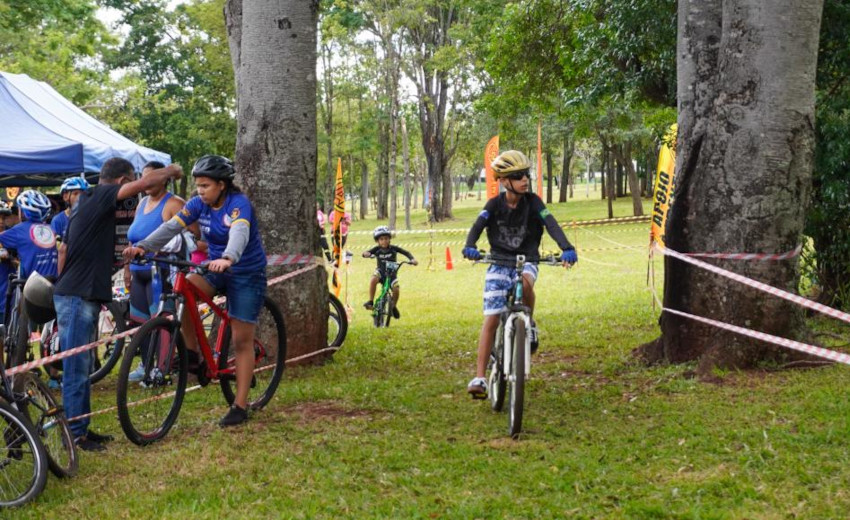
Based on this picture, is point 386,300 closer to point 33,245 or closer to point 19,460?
point 33,245

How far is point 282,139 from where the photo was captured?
28.0 ft

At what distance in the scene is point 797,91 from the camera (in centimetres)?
721

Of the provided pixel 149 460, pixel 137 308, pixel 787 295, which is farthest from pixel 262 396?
pixel 787 295

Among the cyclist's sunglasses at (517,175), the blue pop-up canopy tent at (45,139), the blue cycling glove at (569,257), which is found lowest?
the blue cycling glove at (569,257)

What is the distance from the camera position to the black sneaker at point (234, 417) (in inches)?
258

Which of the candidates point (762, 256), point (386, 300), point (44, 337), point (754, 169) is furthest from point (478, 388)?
point (386, 300)

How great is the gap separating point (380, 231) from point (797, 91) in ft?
26.8

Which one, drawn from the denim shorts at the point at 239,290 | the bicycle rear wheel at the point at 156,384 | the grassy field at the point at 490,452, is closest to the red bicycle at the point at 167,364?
the bicycle rear wheel at the point at 156,384

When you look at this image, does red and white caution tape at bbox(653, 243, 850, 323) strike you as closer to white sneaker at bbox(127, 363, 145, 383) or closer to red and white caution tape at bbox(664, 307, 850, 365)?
red and white caution tape at bbox(664, 307, 850, 365)

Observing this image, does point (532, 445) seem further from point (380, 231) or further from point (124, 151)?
point (124, 151)

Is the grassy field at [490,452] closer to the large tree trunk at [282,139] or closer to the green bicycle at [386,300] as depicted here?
the large tree trunk at [282,139]

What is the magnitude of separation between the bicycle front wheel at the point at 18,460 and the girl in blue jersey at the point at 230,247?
1483 millimetres

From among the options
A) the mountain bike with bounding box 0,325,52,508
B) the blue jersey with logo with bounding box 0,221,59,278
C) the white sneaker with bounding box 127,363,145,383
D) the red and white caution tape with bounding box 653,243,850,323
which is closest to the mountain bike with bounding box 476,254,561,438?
the red and white caution tape with bounding box 653,243,850,323

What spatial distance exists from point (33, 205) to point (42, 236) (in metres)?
0.47
